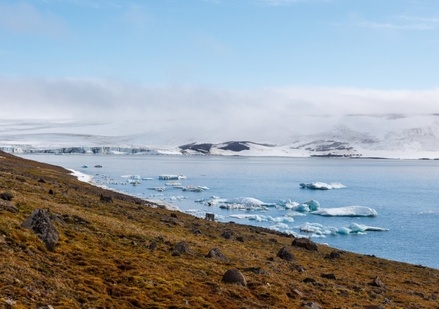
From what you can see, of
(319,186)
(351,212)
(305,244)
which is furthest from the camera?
(319,186)

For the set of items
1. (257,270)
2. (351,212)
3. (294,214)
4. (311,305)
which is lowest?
(294,214)

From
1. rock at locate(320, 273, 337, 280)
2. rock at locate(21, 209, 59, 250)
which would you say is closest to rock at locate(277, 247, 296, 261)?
rock at locate(320, 273, 337, 280)

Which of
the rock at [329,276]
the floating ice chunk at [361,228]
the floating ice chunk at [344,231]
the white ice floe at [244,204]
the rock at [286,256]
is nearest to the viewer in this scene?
the rock at [329,276]

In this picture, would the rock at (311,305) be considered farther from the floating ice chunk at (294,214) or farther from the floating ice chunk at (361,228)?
the floating ice chunk at (294,214)

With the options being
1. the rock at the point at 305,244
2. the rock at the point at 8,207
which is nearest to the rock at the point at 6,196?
the rock at the point at 8,207

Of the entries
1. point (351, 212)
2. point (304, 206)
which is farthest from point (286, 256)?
point (304, 206)

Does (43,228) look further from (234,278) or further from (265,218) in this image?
(265,218)

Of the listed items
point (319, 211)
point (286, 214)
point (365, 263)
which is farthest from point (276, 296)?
point (319, 211)

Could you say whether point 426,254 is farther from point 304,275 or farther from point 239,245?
point 304,275
